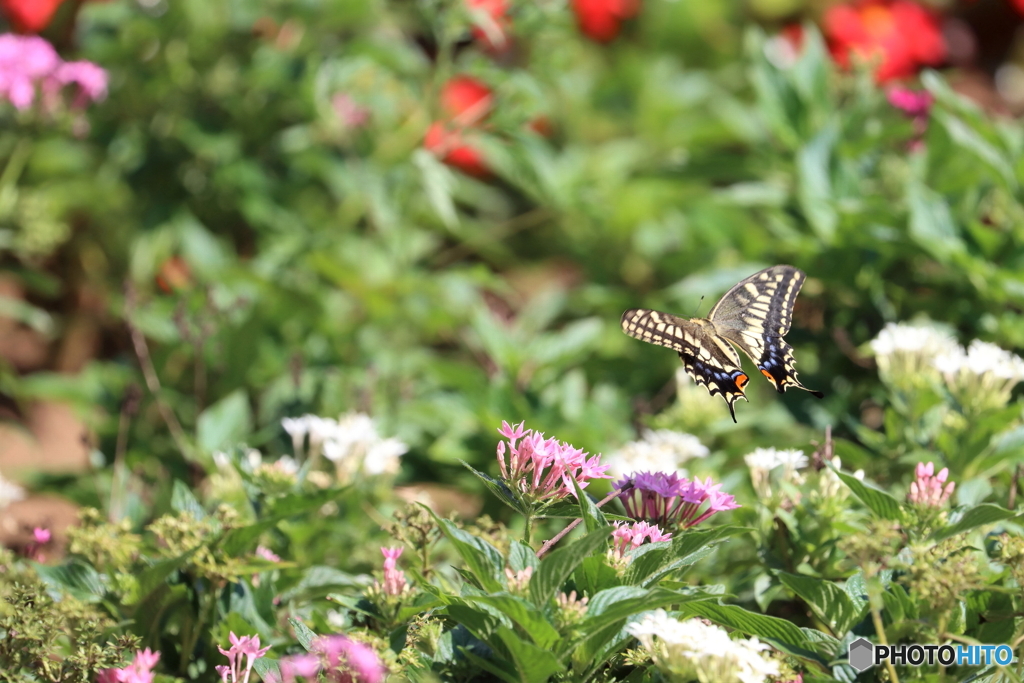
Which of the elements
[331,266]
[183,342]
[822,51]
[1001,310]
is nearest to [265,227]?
[331,266]

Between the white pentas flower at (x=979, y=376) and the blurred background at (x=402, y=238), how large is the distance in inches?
4.4

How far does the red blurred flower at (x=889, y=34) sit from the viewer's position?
3695 millimetres

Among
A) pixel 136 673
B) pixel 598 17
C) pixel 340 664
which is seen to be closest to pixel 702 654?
pixel 340 664

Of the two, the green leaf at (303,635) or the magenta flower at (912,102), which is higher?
the magenta flower at (912,102)

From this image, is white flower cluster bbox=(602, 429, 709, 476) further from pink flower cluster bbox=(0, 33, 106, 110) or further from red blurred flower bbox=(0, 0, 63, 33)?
red blurred flower bbox=(0, 0, 63, 33)

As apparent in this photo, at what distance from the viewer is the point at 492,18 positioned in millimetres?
2357

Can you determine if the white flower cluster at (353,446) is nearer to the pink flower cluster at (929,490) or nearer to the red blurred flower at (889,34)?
the pink flower cluster at (929,490)

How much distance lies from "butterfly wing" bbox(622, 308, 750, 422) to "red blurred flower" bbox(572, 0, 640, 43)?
2588 millimetres

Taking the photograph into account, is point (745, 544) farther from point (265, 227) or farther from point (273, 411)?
point (265, 227)

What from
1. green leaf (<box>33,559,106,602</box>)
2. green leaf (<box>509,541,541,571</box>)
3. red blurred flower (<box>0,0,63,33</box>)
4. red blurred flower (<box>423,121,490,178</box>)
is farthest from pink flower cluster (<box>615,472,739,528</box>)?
red blurred flower (<box>0,0,63,33</box>)

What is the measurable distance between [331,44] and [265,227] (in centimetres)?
69

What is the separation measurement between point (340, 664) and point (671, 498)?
52 centimetres

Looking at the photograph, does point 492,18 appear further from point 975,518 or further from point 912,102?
point 975,518

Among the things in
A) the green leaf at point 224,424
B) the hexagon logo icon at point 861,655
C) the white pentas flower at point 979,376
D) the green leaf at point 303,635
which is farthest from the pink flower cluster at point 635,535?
the green leaf at point 224,424
